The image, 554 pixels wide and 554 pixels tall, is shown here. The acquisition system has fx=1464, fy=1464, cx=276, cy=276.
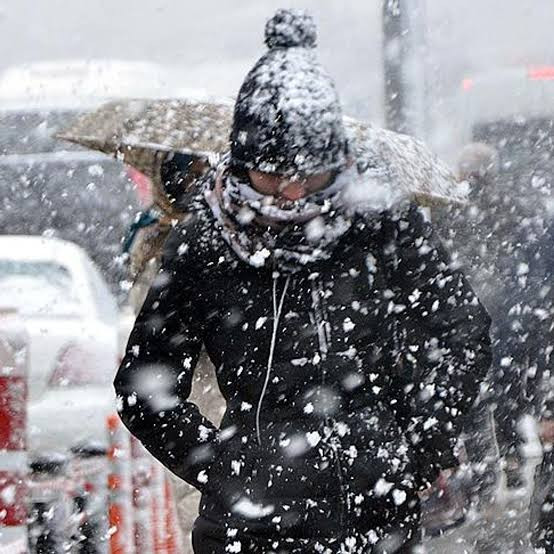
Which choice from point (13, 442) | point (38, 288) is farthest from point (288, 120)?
point (38, 288)

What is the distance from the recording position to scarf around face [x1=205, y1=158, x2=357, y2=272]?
11.2 feet

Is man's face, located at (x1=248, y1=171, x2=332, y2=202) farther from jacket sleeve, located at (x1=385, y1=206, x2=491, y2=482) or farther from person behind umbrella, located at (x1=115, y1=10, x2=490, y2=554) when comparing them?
jacket sleeve, located at (x1=385, y1=206, x2=491, y2=482)

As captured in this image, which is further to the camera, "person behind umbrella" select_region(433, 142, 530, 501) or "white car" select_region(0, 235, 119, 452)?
"white car" select_region(0, 235, 119, 452)

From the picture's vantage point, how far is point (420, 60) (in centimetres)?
755

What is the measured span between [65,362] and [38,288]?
4.31 feet

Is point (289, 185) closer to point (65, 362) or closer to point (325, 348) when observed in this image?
point (325, 348)

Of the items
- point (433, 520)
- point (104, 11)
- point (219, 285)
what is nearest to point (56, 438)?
point (433, 520)

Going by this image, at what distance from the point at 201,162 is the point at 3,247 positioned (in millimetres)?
3905

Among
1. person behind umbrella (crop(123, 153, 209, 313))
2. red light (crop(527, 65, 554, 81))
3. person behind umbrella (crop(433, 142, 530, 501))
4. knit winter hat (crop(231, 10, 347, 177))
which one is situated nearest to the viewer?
knit winter hat (crop(231, 10, 347, 177))

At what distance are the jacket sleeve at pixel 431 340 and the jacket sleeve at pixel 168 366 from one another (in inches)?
18.9

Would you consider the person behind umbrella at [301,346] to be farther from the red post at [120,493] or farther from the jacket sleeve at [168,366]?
the red post at [120,493]

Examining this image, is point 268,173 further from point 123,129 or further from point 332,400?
point 123,129

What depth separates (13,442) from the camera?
16.5ft

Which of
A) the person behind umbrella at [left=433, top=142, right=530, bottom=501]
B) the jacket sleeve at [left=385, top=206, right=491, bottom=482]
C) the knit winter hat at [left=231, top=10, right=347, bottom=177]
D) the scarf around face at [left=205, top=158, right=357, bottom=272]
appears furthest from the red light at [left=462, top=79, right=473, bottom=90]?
the scarf around face at [left=205, top=158, right=357, bottom=272]
